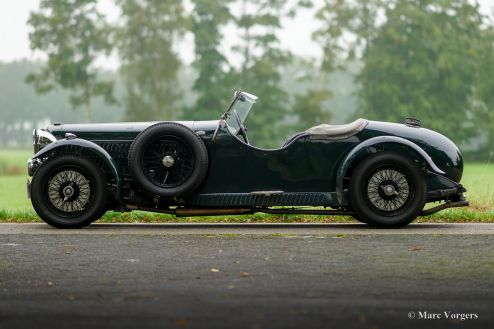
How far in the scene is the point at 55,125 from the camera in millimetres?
11188

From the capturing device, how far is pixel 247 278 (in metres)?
6.67

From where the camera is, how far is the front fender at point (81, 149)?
415 inches

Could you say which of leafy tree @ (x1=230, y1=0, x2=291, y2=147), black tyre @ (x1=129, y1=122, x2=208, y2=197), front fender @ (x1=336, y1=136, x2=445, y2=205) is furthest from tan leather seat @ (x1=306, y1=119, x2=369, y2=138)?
leafy tree @ (x1=230, y1=0, x2=291, y2=147)

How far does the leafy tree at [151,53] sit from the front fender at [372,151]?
169 ft

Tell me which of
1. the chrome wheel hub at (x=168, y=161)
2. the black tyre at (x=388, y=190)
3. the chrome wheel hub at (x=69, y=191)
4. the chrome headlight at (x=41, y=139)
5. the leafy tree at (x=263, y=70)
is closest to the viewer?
the black tyre at (x=388, y=190)

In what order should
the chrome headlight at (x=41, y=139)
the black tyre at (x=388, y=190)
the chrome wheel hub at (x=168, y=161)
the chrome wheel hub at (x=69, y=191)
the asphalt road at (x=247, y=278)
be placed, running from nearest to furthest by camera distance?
the asphalt road at (x=247, y=278) < the black tyre at (x=388, y=190) < the chrome wheel hub at (x=168, y=161) < the chrome wheel hub at (x=69, y=191) < the chrome headlight at (x=41, y=139)

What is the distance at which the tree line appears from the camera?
196ft

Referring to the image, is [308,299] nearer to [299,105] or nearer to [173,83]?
[299,105]

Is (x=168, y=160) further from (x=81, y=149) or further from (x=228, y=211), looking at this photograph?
(x=81, y=149)

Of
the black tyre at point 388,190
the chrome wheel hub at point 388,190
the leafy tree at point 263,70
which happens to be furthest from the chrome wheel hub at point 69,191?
the leafy tree at point 263,70

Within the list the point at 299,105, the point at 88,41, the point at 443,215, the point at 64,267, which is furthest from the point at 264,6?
the point at 64,267

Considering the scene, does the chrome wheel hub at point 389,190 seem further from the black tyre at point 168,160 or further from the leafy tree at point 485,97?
the leafy tree at point 485,97

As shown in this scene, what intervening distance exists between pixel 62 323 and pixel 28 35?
59.5 m

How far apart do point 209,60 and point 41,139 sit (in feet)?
166
